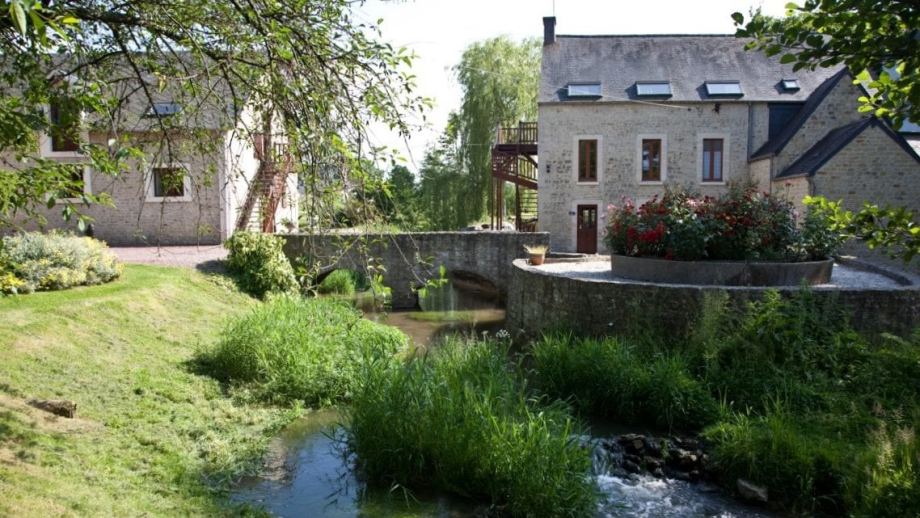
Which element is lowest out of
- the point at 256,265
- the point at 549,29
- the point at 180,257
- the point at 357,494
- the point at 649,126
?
the point at 357,494

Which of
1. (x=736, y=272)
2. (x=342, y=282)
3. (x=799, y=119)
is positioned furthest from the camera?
(x=799, y=119)

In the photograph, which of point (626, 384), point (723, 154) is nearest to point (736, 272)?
point (626, 384)

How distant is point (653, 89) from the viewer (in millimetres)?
23172

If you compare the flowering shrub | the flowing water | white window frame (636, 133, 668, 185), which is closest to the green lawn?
the flowing water

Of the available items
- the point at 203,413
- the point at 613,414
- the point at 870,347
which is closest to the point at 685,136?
the point at 870,347

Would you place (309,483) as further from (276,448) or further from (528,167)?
(528,167)

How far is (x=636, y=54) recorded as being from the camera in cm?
2452

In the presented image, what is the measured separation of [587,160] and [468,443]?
59.4 feet

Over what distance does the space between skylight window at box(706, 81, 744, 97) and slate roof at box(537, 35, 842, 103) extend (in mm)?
155

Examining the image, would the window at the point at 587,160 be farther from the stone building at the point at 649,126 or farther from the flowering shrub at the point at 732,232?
→ the flowering shrub at the point at 732,232

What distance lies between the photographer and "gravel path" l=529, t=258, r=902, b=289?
11914 mm

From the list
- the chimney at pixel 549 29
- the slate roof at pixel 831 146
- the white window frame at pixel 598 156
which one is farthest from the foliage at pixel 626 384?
the chimney at pixel 549 29

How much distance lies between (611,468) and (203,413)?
4512 millimetres

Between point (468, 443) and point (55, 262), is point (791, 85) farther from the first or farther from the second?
point (55, 262)
